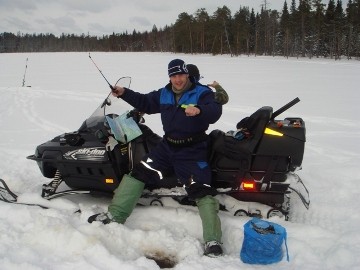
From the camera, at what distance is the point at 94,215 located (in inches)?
141

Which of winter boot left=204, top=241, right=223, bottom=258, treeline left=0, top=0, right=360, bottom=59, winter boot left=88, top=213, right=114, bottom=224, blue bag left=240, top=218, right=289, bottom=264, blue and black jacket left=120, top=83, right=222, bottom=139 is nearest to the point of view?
blue bag left=240, top=218, right=289, bottom=264

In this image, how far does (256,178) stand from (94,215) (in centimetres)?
164

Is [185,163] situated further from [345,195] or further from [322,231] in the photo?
[345,195]

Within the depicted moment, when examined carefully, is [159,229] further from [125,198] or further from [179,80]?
[179,80]

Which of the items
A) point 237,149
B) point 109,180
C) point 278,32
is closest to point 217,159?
point 237,149

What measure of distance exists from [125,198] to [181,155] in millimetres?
710

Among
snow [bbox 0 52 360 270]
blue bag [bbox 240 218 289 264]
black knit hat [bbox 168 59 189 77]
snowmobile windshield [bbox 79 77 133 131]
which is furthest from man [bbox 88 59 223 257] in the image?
snowmobile windshield [bbox 79 77 133 131]

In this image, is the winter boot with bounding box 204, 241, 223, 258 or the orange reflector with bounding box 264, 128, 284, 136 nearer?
the winter boot with bounding box 204, 241, 223, 258

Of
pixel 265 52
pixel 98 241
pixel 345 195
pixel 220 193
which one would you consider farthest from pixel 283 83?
pixel 265 52

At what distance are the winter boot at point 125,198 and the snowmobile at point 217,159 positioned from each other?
253 mm

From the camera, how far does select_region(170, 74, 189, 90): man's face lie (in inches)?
141

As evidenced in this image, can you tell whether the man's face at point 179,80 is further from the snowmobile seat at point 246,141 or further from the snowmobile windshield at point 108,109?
the snowmobile windshield at point 108,109

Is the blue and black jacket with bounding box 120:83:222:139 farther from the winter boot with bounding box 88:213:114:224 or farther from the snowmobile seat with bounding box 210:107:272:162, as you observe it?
the winter boot with bounding box 88:213:114:224

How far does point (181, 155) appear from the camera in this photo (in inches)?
143
